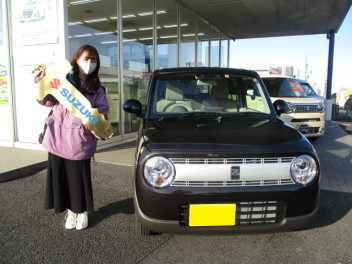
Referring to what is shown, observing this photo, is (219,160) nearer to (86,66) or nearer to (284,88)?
(86,66)

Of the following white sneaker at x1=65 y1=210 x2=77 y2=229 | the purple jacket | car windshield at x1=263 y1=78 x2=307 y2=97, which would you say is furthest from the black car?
car windshield at x1=263 y1=78 x2=307 y2=97

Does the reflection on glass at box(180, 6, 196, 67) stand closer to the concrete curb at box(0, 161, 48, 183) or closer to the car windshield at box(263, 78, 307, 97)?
the car windshield at box(263, 78, 307, 97)

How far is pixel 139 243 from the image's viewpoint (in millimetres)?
2580

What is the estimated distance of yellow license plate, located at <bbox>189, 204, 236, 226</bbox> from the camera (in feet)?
6.99

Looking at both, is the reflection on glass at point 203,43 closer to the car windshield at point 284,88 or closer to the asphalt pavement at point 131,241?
the car windshield at point 284,88

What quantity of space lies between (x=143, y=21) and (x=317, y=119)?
18.9 feet

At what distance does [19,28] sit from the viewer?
6047mm

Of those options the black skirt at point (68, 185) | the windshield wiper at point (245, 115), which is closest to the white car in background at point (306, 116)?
the windshield wiper at point (245, 115)

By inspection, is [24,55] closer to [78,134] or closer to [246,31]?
[78,134]

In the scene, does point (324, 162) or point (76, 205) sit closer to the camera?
point (76, 205)

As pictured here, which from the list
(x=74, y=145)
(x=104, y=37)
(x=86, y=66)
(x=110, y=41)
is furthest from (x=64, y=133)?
(x=104, y=37)

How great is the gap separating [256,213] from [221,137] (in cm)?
64

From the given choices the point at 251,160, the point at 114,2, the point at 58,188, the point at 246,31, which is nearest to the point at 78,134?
the point at 58,188

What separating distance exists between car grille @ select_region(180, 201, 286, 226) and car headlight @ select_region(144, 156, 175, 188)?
0.23 m
